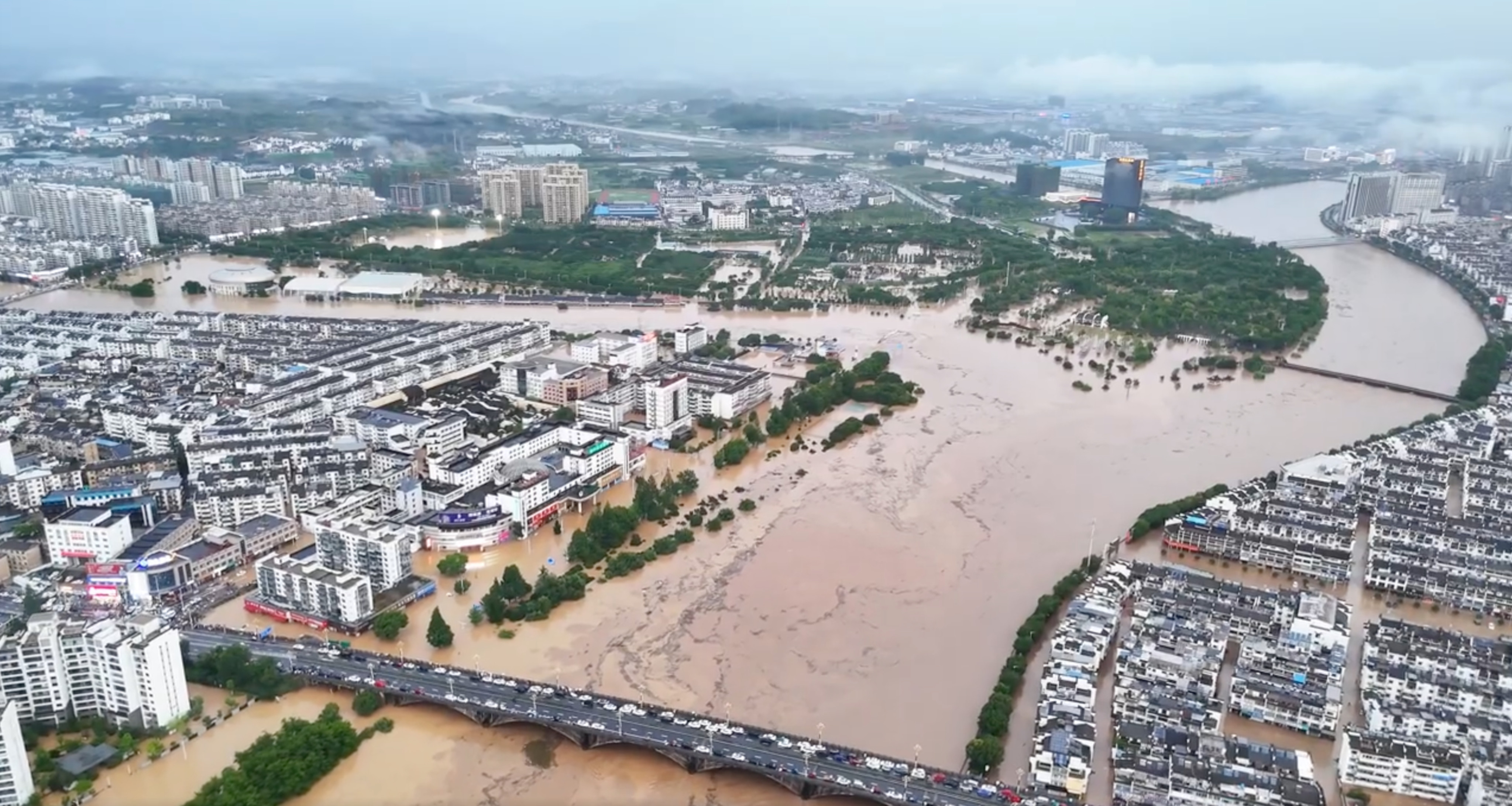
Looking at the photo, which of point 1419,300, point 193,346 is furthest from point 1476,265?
point 193,346

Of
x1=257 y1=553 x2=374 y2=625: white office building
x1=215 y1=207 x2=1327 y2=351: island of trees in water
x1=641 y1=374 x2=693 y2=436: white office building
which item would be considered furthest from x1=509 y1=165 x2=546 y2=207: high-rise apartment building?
x1=257 y1=553 x2=374 y2=625: white office building

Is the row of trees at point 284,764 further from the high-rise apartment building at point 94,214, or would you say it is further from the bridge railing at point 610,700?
the high-rise apartment building at point 94,214

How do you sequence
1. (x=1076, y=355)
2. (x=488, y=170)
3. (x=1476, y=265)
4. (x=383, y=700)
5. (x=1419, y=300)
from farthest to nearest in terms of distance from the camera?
(x=488, y=170) → (x=1476, y=265) → (x=1419, y=300) → (x=1076, y=355) → (x=383, y=700)

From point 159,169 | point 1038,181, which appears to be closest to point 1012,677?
point 1038,181

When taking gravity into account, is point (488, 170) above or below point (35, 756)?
above

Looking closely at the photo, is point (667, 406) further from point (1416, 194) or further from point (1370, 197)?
point (1416, 194)

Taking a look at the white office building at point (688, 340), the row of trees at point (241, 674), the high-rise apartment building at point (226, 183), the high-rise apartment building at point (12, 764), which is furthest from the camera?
the high-rise apartment building at point (226, 183)

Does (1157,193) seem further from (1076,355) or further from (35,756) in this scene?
(35,756)

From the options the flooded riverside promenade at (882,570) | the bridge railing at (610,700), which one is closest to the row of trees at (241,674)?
the flooded riverside promenade at (882,570)
